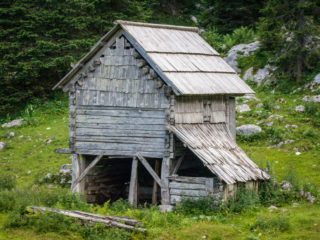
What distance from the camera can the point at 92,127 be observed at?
71.9 feet

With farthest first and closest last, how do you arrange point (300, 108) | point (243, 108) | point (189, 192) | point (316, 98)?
point (243, 108) → point (316, 98) → point (300, 108) → point (189, 192)

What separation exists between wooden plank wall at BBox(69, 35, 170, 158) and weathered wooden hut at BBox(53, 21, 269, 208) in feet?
0.12

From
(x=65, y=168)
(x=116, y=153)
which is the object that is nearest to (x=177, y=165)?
(x=116, y=153)

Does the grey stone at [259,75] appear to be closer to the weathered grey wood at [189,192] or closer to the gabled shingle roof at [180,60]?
the gabled shingle roof at [180,60]

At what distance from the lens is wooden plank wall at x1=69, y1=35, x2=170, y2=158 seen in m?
20.7

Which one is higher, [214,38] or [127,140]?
[214,38]

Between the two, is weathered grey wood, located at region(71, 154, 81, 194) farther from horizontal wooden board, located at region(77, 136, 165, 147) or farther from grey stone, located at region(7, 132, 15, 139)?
grey stone, located at region(7, 132, 15, 139)

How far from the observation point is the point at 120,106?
21.3 metres

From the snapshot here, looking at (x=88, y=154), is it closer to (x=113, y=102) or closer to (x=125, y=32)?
(x=113, y=102)

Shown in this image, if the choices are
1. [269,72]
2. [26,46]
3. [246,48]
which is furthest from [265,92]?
[26,46]

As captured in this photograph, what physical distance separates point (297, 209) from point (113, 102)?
24.6 feet

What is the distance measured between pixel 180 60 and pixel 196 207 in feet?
18.9

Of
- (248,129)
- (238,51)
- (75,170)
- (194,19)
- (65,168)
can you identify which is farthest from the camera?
(194,19)

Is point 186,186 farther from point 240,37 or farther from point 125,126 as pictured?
point 240,37
